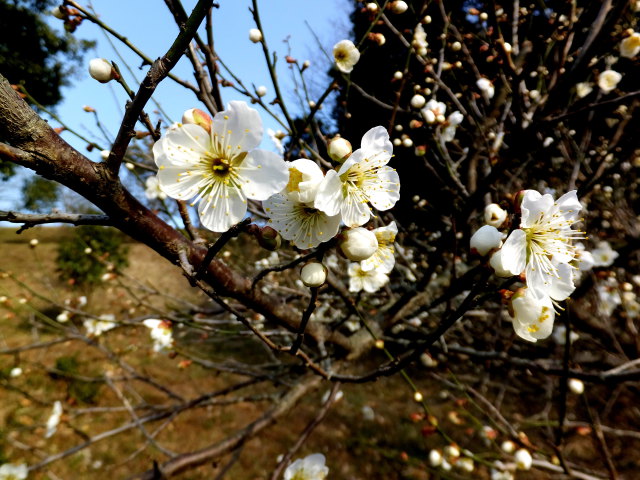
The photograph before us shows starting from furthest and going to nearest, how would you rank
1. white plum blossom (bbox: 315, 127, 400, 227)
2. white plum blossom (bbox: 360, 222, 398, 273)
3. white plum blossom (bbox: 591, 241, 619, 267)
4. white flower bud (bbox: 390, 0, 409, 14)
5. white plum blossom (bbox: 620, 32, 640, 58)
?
1. white plum blossom (bbox: 591, 241, 619, 267)
2. white plum blossom (bbox: 620, 32, 640, 58)
3. white flower bud (bbox: 390, 0, 409, 14)
4. white plum blossom (bbox: 360, 222, 398, 273)
5. white plum blossom (bbox: 315, 127, 400, 227)

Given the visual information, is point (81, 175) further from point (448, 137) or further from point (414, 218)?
point (414, 218)

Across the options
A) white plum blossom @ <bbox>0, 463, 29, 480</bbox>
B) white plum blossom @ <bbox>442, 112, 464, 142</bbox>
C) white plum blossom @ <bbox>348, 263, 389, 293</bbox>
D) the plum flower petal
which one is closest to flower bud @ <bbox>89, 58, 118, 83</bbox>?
the plum flower petal

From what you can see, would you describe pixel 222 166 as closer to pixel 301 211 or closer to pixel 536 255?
pixel 301 211

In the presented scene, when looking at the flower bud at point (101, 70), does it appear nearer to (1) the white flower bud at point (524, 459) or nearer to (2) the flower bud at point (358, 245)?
(2) the flower bud at point (358, 245)

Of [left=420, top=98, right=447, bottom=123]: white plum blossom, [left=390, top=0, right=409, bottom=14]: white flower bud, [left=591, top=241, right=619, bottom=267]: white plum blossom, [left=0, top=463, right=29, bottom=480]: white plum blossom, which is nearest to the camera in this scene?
[left=390, top=0, right=409, bottom=14]: white flower bud

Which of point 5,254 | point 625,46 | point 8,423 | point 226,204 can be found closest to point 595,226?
point 625,46

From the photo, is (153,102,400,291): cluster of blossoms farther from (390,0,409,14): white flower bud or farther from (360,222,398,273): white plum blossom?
(390,0,409,14): white flower bud
